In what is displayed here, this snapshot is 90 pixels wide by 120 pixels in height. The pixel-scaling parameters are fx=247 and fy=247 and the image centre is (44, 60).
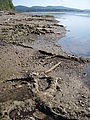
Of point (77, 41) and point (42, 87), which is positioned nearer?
point (42, 87)

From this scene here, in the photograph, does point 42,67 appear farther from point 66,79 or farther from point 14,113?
point 14,113

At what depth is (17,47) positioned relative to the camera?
78.5 ft

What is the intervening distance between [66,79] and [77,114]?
4873 millimetres

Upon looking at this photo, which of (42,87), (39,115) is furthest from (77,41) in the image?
(39,115)

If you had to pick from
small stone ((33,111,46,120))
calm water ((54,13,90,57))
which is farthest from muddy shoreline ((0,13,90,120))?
calm water ((54,13,90,57))

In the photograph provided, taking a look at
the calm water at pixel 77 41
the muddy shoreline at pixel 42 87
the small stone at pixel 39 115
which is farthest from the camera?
the calm water at pixel 77 41

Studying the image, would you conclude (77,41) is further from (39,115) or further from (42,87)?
(39,115)

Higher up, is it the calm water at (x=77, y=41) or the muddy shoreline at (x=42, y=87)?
the muddy shoreline at (x=42, y=87)

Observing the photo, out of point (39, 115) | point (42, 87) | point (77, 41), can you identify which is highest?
point (42, 87)

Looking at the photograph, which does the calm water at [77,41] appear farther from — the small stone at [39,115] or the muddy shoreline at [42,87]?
the small stone at [39,115]

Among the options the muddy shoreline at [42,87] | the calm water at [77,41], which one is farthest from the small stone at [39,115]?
the calm water at [77,41]

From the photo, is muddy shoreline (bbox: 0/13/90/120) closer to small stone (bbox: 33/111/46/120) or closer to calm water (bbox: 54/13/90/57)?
small stone (bbox: 33/111/46/120)

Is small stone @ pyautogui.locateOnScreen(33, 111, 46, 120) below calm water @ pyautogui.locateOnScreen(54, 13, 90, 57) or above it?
above

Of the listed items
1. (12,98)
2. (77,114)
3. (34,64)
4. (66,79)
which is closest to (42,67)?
(34,64)
